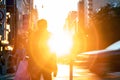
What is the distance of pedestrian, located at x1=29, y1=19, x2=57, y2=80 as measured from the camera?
8.32 metres

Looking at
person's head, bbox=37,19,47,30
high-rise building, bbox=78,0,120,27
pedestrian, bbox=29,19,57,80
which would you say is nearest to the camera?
pedestrian, bbox=29,19,57,80

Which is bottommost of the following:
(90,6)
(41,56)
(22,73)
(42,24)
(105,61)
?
(105,61)

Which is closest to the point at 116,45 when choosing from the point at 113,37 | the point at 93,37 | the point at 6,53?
the point at 6,53

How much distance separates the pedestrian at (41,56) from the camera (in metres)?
8.32

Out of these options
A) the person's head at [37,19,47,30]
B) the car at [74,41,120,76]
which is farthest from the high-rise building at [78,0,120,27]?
the person's head at [37,19,47,30]

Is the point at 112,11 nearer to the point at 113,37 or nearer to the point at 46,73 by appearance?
the point at 113,37

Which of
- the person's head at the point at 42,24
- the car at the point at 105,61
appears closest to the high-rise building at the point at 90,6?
the car at the point at 105,61

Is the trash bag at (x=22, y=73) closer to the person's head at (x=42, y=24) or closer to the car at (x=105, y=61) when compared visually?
the person's head at (x=42, y=24)

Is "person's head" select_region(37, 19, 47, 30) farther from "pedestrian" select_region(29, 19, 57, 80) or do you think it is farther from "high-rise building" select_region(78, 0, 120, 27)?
"high-rise building" select_region(78, 0, 120, 27)

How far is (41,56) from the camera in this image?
832 centimetres

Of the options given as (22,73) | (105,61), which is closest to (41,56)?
(22,73)

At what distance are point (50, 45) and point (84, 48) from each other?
81.5 meters

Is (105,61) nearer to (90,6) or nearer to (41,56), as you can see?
(41,56)

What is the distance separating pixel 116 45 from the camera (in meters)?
19.3
